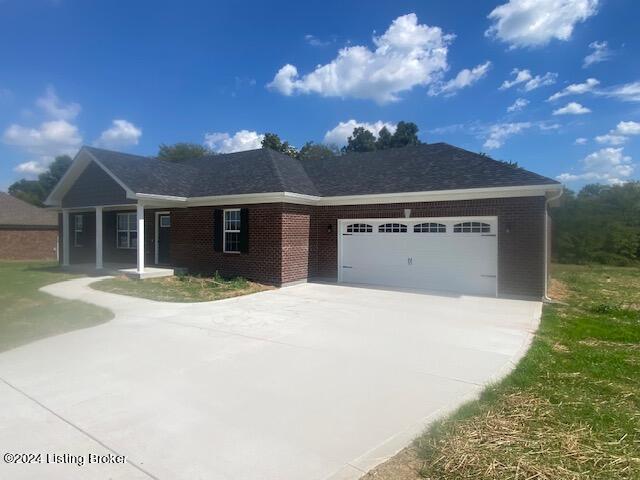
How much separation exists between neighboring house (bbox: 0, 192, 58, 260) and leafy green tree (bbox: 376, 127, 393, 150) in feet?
101

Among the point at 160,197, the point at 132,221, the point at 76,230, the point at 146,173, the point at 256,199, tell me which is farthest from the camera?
the point at 76,230

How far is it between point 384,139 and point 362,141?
2.37m

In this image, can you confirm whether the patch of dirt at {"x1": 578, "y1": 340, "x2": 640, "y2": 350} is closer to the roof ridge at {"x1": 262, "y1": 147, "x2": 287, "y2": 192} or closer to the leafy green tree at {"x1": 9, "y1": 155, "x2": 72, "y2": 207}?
the roof ridge at {"x1": 262, "y1": 147, "x2": 287, "y2": 192}

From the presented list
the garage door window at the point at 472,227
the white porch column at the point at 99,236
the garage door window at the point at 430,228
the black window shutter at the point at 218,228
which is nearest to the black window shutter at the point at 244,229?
the black window shutter at the point at 218,228

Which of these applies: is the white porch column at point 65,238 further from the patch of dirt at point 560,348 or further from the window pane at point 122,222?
the patch of dirt at point 560,348

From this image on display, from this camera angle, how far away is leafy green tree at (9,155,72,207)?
58.3m

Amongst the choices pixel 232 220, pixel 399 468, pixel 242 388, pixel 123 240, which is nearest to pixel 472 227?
pixel 232 220

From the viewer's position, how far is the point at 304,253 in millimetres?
14352

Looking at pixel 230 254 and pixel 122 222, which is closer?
pixel 230 254

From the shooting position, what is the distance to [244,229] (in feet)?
45.7

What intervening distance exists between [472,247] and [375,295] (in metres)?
3.24

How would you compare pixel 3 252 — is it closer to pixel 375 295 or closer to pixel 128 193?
pixel 128 193

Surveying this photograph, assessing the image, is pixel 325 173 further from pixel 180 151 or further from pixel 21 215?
pixel 180 151

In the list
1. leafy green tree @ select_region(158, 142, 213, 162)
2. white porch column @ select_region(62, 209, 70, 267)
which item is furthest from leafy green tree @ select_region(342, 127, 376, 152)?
white porch column @ select_region(62, 209, 70, 267)
